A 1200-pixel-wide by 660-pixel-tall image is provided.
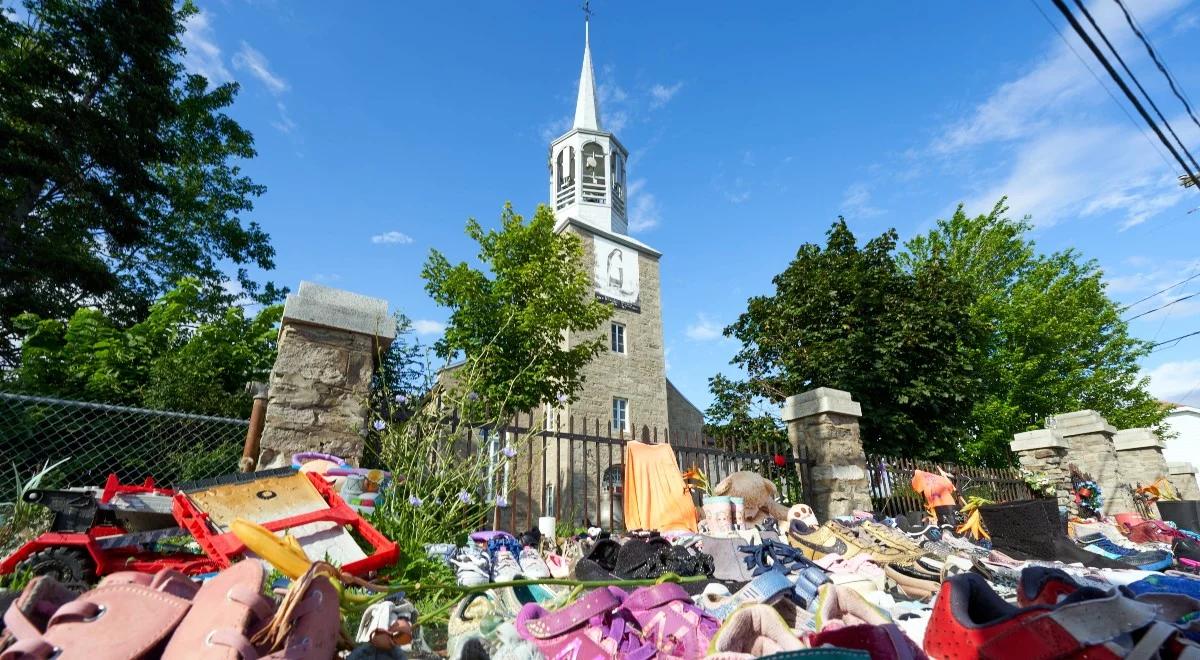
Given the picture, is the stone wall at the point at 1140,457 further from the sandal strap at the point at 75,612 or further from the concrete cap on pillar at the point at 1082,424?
the sandal strap at the point at 75,612

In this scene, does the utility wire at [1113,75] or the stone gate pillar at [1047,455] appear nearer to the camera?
the utility wire at [1113,75]

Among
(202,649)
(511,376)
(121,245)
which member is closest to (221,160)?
(121,245)

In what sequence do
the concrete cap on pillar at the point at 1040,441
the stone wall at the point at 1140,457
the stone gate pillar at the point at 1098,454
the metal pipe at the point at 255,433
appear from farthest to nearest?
the stone wall at the point at 1140,457 → the stone gate pillar at the point at 1098,454 → the concrete cap on pillar at the point at 1040,441 → the metal pipe at the point at 255,433

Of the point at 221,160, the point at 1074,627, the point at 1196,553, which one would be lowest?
the point at 1196,553

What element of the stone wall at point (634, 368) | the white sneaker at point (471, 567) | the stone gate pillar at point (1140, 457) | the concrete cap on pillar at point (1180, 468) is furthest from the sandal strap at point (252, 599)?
the stone wall at point (634, 368)

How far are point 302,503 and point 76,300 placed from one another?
Result: 13.4m

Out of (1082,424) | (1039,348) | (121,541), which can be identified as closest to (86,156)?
(121,541)

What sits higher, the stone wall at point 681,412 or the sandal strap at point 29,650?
the stone wall at point 681,412

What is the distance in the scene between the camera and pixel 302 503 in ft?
8.62

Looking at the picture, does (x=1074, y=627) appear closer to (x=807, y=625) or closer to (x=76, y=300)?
(x=807, y=625)

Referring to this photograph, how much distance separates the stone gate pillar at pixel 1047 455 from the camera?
370 inches

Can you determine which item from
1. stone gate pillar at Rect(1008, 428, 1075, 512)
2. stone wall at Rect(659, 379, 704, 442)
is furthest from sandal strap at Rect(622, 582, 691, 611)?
stone wall at Rect(659, 379, 704, 442)

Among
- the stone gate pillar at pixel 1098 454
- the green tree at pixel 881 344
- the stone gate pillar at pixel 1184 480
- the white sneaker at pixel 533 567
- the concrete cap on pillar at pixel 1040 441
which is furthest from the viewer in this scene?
the green tree at pixel 881 344

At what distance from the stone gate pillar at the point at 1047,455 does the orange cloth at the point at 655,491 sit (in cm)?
792
